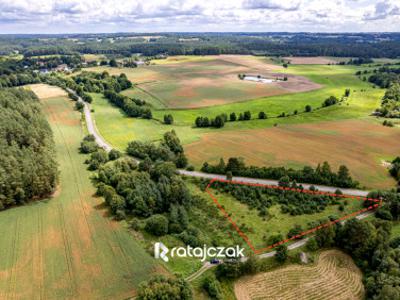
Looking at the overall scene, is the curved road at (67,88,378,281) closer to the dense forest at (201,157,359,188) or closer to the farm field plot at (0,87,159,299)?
the dense forest at (201,157,359,188)

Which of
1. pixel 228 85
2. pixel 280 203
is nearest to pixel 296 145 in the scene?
pixel 280 203

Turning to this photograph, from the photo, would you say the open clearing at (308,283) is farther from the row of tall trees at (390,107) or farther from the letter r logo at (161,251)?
the row of tall trees at (390,107)

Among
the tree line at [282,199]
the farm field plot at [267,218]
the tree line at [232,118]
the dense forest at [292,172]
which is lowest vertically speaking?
the farm field plot at [267,218]

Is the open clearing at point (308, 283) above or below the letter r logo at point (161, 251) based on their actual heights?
below

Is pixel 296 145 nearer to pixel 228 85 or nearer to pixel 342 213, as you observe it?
pixel 342 213

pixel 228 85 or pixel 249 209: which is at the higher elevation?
pixel 228 85

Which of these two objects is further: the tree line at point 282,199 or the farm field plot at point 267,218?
the tree line at point 282,199

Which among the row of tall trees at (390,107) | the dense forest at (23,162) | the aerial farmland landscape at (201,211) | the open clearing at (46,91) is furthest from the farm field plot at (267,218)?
the open clearing at (46,91)

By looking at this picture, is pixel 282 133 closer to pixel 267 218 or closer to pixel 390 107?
pixel 267 218
